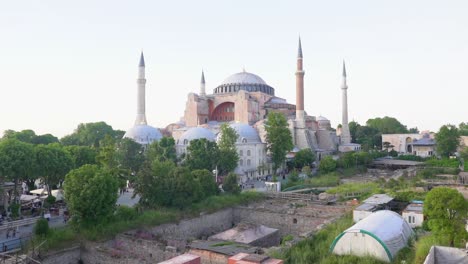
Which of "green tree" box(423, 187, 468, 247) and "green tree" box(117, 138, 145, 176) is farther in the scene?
"green tree" box(117, 138, 145, 176)

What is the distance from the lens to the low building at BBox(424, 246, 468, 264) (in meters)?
9.21

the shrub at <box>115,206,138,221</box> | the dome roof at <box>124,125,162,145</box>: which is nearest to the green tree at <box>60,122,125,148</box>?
the dome roof at <box>124,125,162,145</box>

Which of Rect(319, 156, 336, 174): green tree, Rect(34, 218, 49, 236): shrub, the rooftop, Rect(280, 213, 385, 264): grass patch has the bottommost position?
Rect(280, 213, 385, 264): grass patch

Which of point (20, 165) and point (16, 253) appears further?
point (20, 165)

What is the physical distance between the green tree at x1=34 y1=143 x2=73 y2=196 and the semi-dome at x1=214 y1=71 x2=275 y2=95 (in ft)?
96.7

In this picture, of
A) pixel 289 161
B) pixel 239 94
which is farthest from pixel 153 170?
pixel 239 94

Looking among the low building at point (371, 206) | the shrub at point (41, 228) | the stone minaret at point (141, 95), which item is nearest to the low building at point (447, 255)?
the low building at point (371, 206)

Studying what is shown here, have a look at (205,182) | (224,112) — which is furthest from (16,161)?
(224,112)

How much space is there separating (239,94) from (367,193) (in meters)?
22.8

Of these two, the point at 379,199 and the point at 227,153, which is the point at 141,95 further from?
the point at 379,199

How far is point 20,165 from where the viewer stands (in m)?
15.5

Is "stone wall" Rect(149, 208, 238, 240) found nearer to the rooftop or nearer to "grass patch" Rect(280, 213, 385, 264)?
"grass patch" Rect(280, 213, 385, 264)

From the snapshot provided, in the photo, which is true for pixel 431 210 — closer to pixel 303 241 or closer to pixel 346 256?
pixel 346 256

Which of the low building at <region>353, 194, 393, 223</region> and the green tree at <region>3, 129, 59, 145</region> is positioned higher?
the green tree at <region>3, 129, 59, 145</region>
